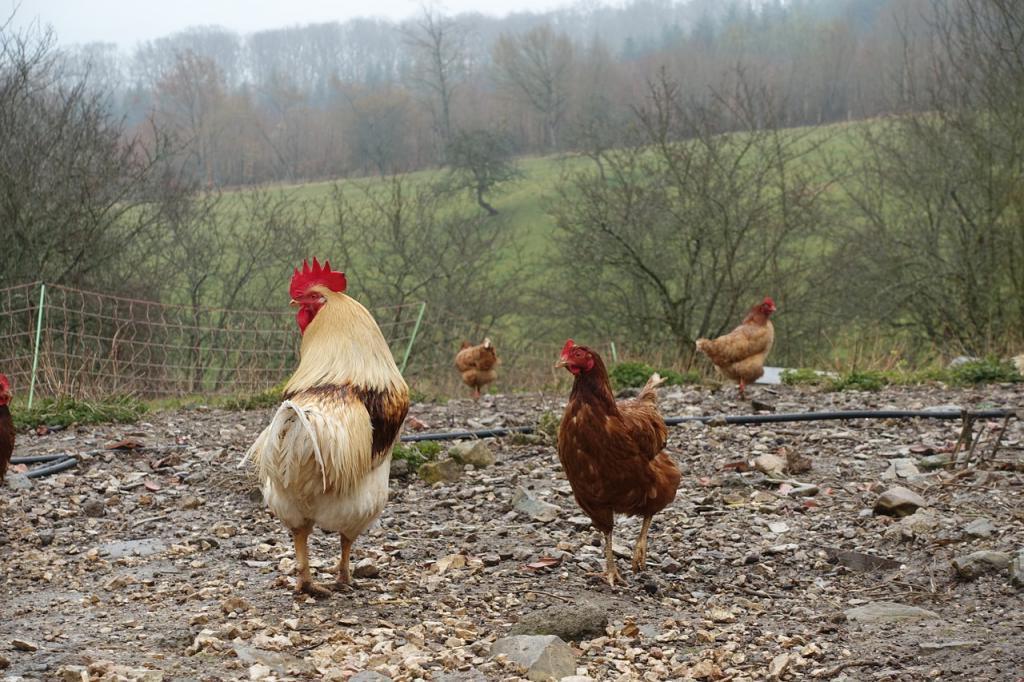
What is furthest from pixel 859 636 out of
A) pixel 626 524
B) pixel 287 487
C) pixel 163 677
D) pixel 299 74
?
pixel 299 74

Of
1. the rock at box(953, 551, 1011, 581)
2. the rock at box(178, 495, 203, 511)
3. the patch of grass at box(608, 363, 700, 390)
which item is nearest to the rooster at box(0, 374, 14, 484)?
the rock at box(178, 495, 203, 511)

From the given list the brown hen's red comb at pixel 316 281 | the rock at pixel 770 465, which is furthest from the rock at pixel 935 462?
the brown hen's red comb at pixel 316 281

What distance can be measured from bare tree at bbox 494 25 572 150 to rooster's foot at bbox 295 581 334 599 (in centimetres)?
3070

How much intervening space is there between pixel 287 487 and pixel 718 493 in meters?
3.44

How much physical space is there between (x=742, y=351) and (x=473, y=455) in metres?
3.92

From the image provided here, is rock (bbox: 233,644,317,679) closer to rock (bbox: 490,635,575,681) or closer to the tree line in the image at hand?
rock (bbox: 490,635,575,681)

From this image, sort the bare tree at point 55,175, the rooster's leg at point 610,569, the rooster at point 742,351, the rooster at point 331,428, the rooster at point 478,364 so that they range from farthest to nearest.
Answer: the bare tree at point 55,175 → the rooster at point 478,364 → the rooster at point 742,351 → the rooster's leg at point 610,569 → the rooster at point 331,428

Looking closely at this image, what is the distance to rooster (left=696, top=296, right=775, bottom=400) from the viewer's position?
1011 cm

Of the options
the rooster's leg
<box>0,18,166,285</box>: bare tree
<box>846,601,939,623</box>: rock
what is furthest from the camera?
<box>0,18,166,285</box>: bare tree

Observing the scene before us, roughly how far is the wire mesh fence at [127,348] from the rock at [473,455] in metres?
4.21

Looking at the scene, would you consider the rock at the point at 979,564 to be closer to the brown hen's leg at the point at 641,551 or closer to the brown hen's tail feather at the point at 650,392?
the brown hen's leg at the point at 641,551

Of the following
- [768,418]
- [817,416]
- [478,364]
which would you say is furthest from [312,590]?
[478,364]

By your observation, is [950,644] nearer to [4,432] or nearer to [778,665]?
[778,665]

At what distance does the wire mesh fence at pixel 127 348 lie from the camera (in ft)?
36.3
